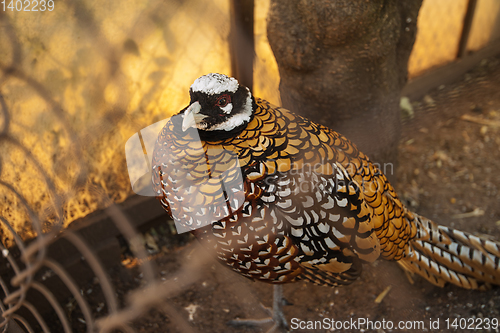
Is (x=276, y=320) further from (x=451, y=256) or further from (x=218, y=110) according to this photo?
(x=218, y=110)

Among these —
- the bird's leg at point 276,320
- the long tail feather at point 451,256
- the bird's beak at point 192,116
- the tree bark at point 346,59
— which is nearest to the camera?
the bird's beak at point 192,116

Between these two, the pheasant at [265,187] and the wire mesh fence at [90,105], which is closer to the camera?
the pheasant at [265,187]

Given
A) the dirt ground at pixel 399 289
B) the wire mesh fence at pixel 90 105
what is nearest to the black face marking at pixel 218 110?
the wire mesh fence at pixel 90 105

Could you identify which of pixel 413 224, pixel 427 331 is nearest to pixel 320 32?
pixel 413 224

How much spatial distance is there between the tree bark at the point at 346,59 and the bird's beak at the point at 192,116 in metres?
0.69

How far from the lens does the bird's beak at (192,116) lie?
1275 millimetres

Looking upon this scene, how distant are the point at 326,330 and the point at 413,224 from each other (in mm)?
749

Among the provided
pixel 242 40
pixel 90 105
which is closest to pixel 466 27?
pixel 242 40

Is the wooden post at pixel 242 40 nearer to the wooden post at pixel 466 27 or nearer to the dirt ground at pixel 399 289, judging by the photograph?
the dirt ground at pixel 399 289

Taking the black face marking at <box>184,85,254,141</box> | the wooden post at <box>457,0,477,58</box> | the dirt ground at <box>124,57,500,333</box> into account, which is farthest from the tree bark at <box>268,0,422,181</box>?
the wooden post at <box>457,0,477,58</box>

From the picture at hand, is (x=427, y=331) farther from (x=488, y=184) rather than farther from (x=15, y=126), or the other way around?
(x=15, y=126)

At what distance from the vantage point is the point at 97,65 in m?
1.84

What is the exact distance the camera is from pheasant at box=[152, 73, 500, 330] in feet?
4.42

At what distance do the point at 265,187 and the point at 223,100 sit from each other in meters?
0.37
